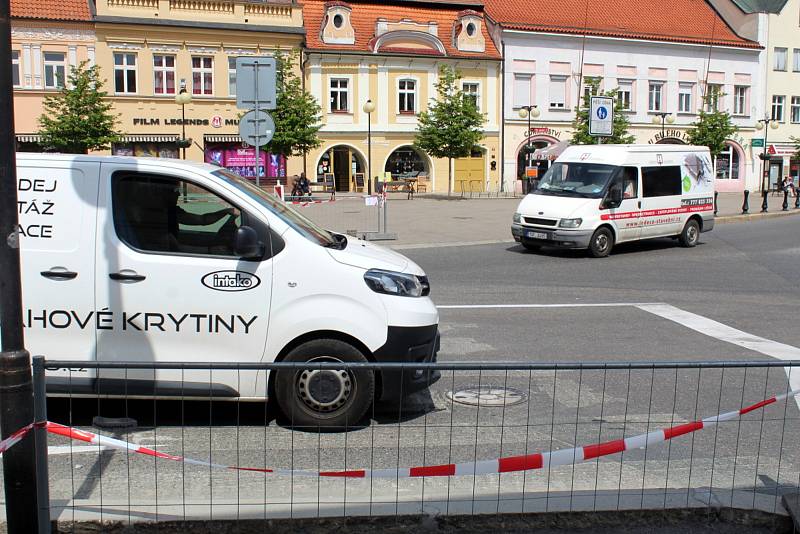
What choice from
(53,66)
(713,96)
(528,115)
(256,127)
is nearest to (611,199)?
(256,127)

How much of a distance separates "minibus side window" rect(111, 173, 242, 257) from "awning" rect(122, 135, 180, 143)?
3888cm

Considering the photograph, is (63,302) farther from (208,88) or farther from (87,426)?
(208,88)

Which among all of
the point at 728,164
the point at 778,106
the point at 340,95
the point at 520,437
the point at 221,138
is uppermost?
the point at 778,106

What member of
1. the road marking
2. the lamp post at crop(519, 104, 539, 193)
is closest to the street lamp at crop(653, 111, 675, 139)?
the lamp post at crop(519, 104, 539, 193)

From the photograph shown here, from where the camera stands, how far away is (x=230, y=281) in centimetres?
585

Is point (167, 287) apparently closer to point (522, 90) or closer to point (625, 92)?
point (522, 90)

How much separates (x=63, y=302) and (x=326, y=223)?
61.0ft

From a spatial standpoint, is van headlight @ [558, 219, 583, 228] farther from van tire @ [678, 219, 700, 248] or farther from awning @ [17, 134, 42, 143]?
awning @ [17, 134, 42, 143]

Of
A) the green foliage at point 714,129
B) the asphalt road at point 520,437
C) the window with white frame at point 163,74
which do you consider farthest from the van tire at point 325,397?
the green foliage at point 714,129

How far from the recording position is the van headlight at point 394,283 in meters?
6.04

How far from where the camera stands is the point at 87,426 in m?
6.04

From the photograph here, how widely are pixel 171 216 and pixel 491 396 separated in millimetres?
2725

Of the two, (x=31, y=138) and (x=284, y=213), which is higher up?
(x=31, y=138)

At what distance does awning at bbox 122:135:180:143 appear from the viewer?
43.0m
